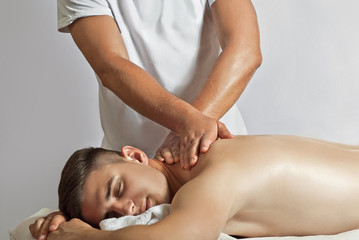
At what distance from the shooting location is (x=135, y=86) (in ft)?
7.45

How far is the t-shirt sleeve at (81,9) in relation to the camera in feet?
8.05

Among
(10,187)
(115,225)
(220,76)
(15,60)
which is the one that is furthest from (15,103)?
(115,225)

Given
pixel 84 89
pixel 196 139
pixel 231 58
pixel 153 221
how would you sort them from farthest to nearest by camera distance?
pixel 84 89
pixel 231 58
pixel 196 139
pixel 153 221

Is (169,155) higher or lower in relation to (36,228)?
higher

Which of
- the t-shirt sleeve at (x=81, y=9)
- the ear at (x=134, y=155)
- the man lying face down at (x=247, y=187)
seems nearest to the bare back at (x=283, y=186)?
the man lying face down at (x=247, y=187)

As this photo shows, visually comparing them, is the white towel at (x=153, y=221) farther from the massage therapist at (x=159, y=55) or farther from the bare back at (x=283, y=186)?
the massage therapist at (x=159, y=55)

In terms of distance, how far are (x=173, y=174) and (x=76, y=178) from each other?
0.31m

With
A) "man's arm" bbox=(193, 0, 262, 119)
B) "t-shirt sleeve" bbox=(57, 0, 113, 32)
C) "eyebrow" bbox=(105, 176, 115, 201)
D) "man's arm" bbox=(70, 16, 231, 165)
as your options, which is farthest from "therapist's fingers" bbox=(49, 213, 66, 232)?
"t-shirt sleeve" bbox=(57, 0, 113, 32)

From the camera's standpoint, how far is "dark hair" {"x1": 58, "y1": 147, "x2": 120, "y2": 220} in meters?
2.04

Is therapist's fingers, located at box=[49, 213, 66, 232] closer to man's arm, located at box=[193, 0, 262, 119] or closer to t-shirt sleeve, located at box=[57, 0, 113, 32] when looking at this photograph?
man's arm, located at box=[193, 0, 262, 119]

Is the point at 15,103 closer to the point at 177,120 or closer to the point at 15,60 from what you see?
the point at 15,60

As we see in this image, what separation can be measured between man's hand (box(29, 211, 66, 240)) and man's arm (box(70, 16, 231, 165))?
17.1 inches

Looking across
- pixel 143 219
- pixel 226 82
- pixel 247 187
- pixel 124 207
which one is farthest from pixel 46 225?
pixel 226 82

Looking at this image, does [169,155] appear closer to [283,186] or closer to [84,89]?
[283,186]
